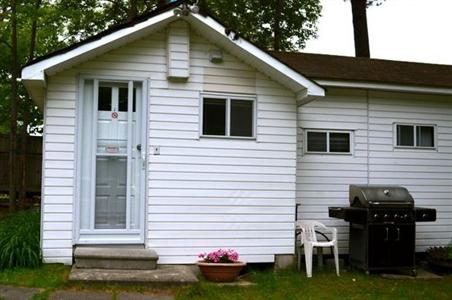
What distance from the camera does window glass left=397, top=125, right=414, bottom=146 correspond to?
994 cm

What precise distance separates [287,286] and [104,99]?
12.0 ft

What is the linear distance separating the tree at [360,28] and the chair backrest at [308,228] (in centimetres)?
1020

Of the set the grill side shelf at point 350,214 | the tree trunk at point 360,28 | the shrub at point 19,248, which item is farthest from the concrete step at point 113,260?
the tree trunk at point 360,28

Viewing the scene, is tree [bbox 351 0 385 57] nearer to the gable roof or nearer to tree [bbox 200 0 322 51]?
tree [bbox 200 0 322 51]

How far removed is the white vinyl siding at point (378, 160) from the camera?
9.44 m

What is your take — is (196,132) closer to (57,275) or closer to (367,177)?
(57,275)

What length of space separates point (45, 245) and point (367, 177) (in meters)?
5.48

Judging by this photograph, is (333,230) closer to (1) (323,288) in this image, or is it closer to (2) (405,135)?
(1) (323,288)

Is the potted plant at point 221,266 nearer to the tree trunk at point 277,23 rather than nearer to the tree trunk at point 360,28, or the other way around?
the tree trunk at point 360,28

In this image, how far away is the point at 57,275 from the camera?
22.9 ft

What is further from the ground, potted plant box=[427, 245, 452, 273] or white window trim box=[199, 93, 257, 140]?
white window trim box=[199, 93, 257, 140]

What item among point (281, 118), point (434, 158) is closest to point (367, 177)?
point (434, 158)

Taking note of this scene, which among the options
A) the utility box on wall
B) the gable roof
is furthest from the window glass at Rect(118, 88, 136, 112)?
the gable roof

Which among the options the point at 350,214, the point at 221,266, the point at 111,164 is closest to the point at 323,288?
the point at 221,266
